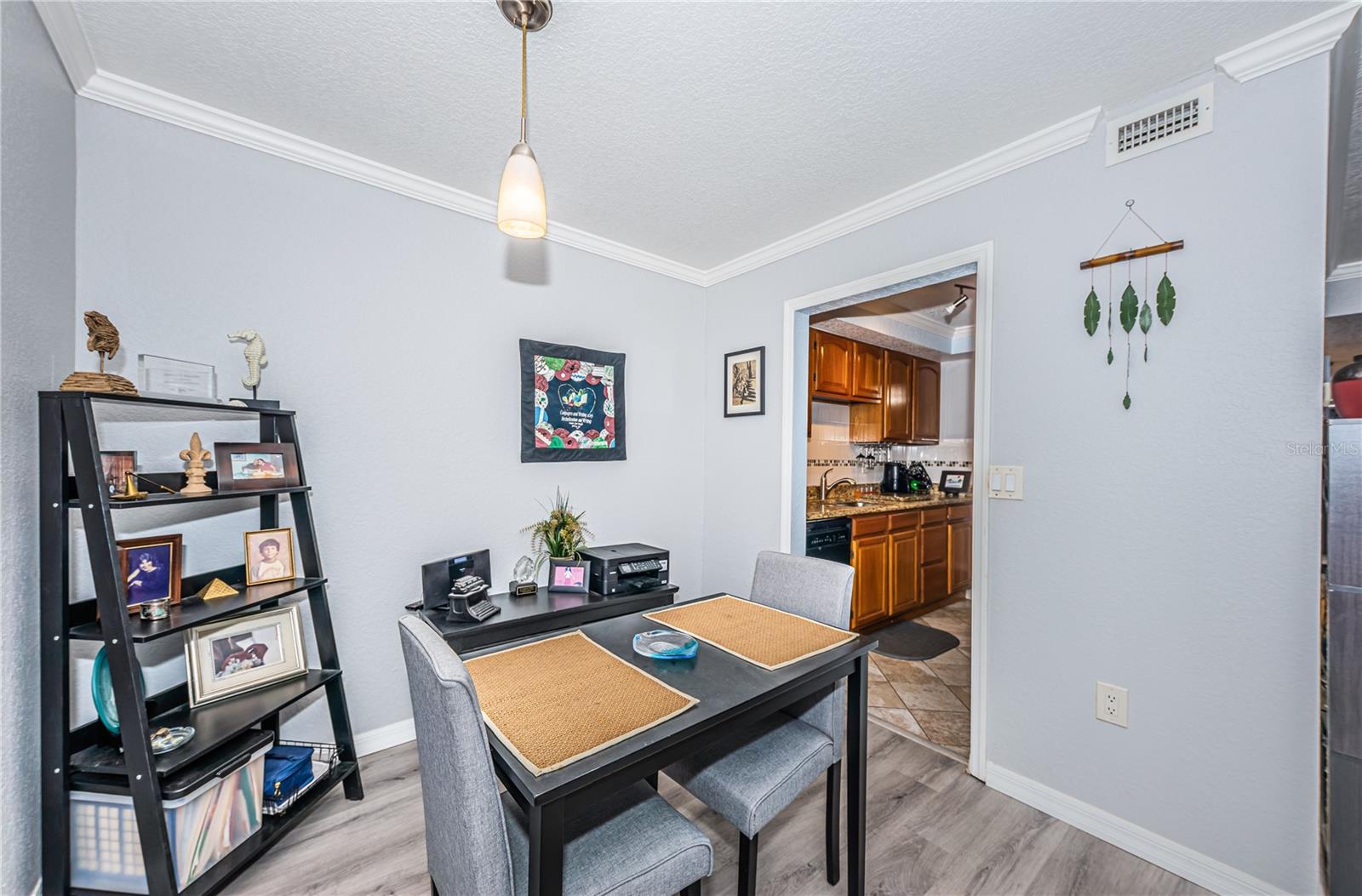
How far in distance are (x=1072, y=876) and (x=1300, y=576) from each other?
114cm

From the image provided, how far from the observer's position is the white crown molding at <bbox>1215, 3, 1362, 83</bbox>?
1.44m

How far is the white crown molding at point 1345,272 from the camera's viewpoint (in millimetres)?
1422

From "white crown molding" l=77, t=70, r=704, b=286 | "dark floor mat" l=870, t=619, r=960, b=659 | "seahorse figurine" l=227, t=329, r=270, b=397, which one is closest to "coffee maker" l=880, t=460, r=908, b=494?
"dark floor mat" l=870, t=619, r=960, b=659

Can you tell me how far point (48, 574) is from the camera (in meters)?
1.38

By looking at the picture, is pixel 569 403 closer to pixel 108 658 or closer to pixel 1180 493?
pixel 108 658

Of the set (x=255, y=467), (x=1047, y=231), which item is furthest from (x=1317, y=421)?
(x=255, y=467)

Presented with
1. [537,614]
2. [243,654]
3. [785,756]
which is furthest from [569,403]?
[785,756]

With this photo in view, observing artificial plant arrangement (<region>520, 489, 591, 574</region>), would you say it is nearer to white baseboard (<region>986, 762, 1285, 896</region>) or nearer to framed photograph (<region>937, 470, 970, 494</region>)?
white baseboard (<region>986, 762, 1285, 896</region>)

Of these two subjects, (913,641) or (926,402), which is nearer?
(913,641)

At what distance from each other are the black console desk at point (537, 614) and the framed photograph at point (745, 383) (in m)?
1.19

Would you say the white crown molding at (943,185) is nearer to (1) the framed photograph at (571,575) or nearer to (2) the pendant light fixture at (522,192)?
(2) the pendant light fixture at (522,192)

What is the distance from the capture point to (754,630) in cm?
168

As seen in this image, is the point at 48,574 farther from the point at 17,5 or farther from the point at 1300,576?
the point at 1300,576

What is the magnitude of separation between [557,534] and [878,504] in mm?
2528
